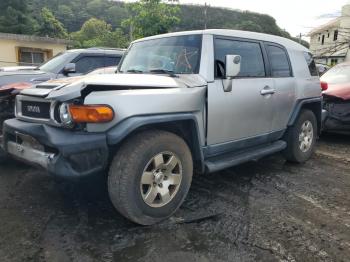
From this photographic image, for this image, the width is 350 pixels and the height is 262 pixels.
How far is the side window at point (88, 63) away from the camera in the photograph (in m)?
6.97

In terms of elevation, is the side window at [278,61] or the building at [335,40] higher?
the building at [335,40]

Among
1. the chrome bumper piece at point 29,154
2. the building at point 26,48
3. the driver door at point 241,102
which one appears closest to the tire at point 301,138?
the driver door at point 241,102

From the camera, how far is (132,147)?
10.1 feet

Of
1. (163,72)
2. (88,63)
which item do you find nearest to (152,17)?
(88,63)

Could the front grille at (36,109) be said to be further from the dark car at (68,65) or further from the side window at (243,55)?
the dark car at (68,65)

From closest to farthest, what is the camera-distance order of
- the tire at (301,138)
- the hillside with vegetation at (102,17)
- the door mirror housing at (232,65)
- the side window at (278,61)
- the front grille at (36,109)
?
the front grille at (36,109), the door mirror housing at (232,65), the side window at (278,61), the tire at (301,138), the hillside with vegetation at (102,17)

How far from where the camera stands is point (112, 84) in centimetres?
302

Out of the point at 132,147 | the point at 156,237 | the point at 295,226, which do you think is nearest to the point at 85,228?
the point at 156,237

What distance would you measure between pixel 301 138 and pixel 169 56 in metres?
2.70

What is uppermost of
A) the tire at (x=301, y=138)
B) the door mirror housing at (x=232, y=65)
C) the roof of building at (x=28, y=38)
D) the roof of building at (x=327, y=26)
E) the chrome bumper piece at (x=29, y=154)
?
the roof of building at (x=327, y=26)

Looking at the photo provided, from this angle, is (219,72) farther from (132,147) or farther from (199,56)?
(132,147)

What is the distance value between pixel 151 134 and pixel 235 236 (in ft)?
3.98

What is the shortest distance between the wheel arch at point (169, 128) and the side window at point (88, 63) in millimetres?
4059

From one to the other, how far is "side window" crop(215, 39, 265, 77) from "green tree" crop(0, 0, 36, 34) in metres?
30.4
